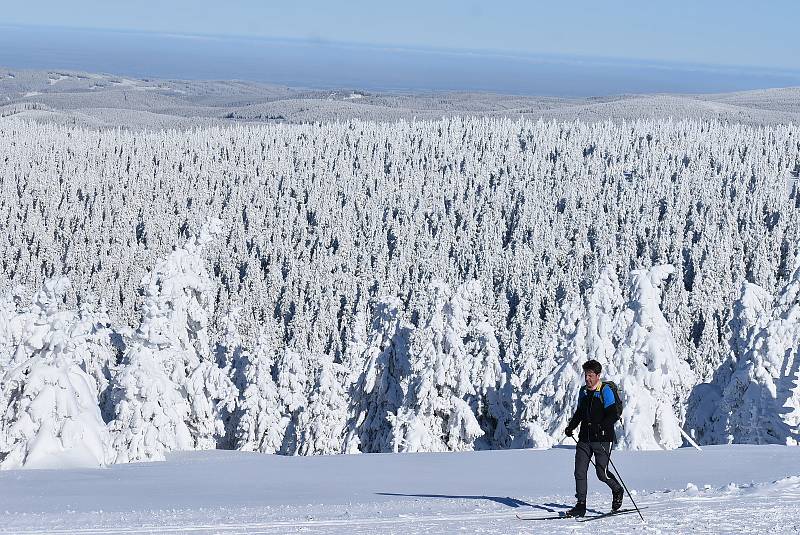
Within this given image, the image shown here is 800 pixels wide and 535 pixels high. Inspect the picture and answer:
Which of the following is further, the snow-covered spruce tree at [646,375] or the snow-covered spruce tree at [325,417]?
the snow-covered spruce tree at [325,417]

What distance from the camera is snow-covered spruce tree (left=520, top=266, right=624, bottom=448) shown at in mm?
28172

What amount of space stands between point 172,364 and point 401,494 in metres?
19.4

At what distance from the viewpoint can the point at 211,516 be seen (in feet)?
40.6

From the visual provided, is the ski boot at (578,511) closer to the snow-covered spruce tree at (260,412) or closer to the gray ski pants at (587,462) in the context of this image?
the gray ski pants at (587,462)

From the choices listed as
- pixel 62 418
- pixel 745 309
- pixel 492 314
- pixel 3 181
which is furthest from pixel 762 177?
pixel 62 418

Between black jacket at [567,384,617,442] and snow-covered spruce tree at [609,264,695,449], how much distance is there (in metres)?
14.1

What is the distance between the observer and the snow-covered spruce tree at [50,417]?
20.6m

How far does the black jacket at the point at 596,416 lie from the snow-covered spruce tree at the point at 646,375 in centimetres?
1413

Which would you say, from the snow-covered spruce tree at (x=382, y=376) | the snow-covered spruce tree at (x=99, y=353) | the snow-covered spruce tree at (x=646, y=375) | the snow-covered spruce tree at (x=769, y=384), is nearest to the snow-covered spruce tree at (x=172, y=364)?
the snow-covered spruce tree at (x=99, y=353)

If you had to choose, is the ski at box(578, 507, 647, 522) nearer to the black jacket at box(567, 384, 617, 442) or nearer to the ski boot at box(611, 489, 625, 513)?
the ski boot at box(611, 489, 625, 513)

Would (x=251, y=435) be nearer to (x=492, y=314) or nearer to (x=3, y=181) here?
(x=492, y=314)

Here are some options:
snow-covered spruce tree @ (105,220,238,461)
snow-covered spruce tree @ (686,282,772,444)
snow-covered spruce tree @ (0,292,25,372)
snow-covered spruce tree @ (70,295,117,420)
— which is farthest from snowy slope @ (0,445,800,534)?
snow-covered spruce tree @ (70,295,117,420)

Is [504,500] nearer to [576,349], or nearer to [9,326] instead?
[576,349]

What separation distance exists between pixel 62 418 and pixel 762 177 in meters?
194
